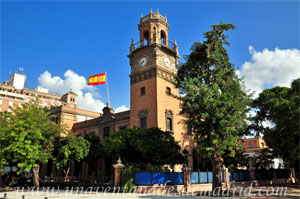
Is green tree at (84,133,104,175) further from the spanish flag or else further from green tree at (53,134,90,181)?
the spanish flag

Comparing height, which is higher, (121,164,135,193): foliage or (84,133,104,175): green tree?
(84,133,104,175): green tree

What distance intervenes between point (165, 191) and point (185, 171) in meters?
2.35

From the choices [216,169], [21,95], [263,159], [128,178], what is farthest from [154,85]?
[21,95]

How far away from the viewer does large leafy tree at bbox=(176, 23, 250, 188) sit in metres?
19.4

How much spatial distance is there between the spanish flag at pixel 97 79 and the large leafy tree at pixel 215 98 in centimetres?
1663

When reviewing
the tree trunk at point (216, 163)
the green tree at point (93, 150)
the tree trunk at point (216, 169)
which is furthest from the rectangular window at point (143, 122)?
the tree trunk at point (216, 169)

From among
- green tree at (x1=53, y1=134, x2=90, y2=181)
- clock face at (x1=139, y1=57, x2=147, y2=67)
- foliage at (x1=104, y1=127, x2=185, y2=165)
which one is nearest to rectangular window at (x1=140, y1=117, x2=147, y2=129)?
foliage at (x1=104, y1=127, x2=185, y2=165)

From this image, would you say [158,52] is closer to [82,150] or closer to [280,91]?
[82,150]

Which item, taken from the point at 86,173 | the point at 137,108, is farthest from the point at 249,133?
the point at 86,173

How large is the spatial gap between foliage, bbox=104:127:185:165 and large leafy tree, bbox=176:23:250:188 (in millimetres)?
4142

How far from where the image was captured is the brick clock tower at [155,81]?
30.7 meters

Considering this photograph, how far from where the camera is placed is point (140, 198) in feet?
55.8

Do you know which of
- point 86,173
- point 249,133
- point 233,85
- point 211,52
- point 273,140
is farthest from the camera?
point 86,173

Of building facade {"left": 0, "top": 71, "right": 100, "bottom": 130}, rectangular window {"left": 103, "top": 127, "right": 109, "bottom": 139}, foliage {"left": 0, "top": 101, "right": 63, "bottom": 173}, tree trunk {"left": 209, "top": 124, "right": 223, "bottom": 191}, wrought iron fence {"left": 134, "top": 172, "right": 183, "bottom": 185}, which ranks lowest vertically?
wrought iron fence {"left": 134, "top": 172, "right": 183, "bottom": 185}
